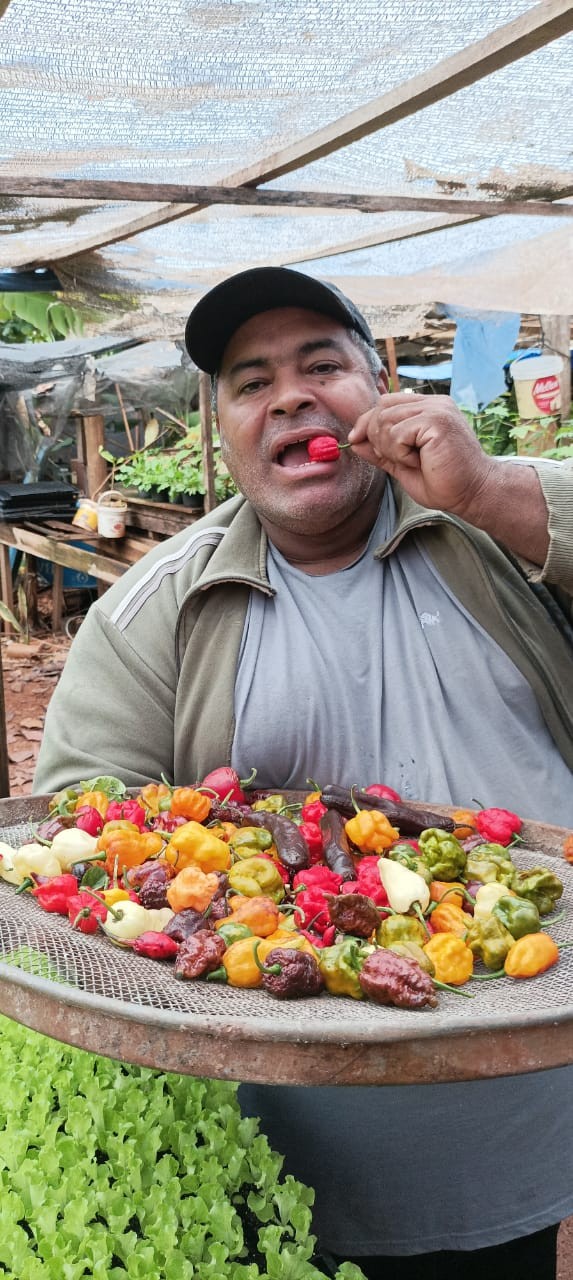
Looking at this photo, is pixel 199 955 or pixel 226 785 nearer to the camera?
pixel 199 955

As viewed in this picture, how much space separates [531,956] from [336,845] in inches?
25.4

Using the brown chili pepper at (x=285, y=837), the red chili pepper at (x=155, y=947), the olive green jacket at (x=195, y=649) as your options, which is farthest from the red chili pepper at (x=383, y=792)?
the red chili pepper at (x=155, y=947)

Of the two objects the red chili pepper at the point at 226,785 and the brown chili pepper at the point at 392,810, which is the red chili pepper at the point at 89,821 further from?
the brown chili pepper at the point at 392,810

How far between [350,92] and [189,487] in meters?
5.83

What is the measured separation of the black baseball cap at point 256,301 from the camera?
285 centimetres

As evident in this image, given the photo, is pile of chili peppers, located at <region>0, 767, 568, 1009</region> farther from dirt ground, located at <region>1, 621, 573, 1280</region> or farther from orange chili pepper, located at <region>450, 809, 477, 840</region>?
dirt ground, located at <region>1, 621, 573, 1280</region>

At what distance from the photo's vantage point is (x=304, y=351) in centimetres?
293

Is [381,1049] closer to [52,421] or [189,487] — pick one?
[189,487]

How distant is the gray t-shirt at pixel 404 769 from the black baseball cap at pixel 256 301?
1.94ft

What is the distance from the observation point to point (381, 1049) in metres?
1.34

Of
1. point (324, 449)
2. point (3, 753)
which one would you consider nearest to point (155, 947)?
point (324, 449)

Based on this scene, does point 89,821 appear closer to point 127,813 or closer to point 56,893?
point 127,813

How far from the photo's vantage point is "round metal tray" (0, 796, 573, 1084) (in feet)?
4.37

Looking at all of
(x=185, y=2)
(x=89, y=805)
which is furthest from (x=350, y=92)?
(x=89, y=805)
